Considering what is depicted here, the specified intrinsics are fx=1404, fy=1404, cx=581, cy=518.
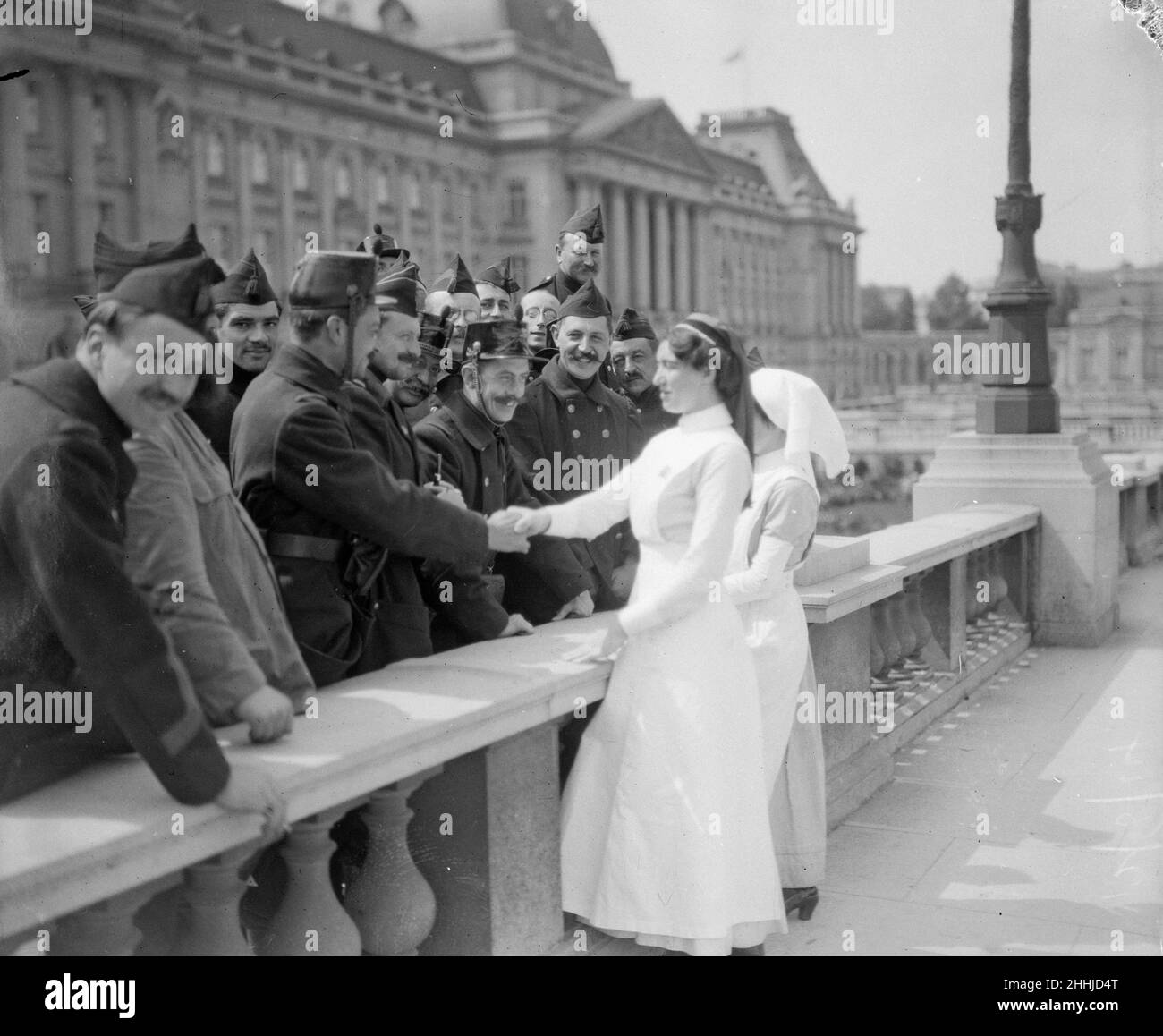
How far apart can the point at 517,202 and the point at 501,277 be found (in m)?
50.1

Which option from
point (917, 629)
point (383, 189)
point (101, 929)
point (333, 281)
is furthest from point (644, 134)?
point (101, 929)

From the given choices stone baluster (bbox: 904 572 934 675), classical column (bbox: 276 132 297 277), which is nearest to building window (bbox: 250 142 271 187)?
classical column (bbox: 276 132 297 277)

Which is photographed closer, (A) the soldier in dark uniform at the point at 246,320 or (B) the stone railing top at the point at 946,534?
(A) the soldier in dark uniform at the point at 246,320

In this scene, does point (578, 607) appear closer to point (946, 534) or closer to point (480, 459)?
point (480, 459)

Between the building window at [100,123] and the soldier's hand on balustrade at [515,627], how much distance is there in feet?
109

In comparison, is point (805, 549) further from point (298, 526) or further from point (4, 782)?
point (4, 782)

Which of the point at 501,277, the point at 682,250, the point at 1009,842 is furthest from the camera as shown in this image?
the point at 682,250

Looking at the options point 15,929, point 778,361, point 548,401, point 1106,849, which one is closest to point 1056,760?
point 1106,849

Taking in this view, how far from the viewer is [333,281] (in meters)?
3.35

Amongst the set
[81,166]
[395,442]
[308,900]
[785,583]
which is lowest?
[308,900]

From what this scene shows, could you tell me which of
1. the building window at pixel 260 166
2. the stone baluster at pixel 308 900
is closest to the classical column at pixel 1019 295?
the stone baluster at pixel 308 900

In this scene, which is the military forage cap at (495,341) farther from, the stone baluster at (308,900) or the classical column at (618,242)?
the classical column at (618,242)

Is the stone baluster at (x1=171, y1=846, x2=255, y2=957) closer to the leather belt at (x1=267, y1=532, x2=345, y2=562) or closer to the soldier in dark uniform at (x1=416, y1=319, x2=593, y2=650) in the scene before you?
the leather belt at (x1=267, y1=532, x2=345, y2=562)

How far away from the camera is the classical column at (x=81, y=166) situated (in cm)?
2943
